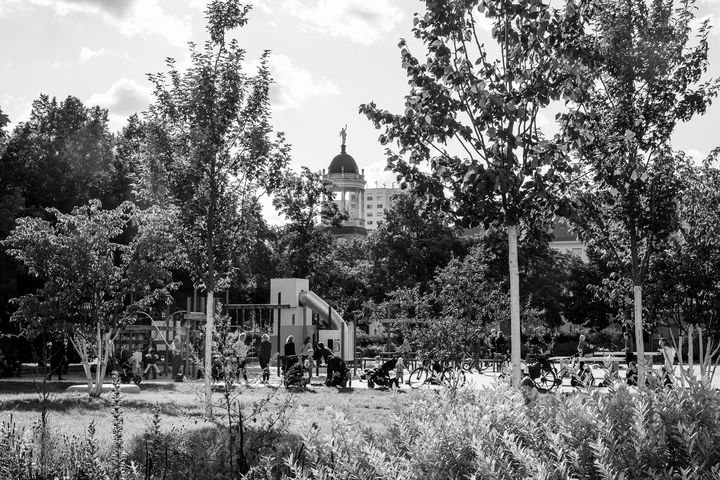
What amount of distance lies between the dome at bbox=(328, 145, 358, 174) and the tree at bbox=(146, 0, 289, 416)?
430 ft

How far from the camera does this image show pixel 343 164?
148 m

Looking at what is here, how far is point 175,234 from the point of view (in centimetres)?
1571

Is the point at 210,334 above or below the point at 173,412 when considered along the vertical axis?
above

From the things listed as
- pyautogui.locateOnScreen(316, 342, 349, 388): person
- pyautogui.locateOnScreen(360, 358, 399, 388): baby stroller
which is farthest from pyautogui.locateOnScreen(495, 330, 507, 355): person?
pyautogui.locateOnScreen(316, 342, 349, 388): person

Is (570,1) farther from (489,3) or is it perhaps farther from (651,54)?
(651,54)

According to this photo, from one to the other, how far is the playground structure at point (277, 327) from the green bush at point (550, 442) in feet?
80.6

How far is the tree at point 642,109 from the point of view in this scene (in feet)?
54.9

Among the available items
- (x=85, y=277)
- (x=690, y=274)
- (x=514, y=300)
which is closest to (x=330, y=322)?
(x=85, y=277)

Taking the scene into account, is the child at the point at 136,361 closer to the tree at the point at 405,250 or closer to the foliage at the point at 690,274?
the foliage at the point at 690,274

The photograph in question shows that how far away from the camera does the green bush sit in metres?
3.81

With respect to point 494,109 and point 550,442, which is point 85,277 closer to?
point 494,109

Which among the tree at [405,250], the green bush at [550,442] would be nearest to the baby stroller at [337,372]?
the green bush at [550,442]

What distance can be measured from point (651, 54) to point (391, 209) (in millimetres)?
46034

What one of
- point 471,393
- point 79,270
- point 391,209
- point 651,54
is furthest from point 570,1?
point 391,209
